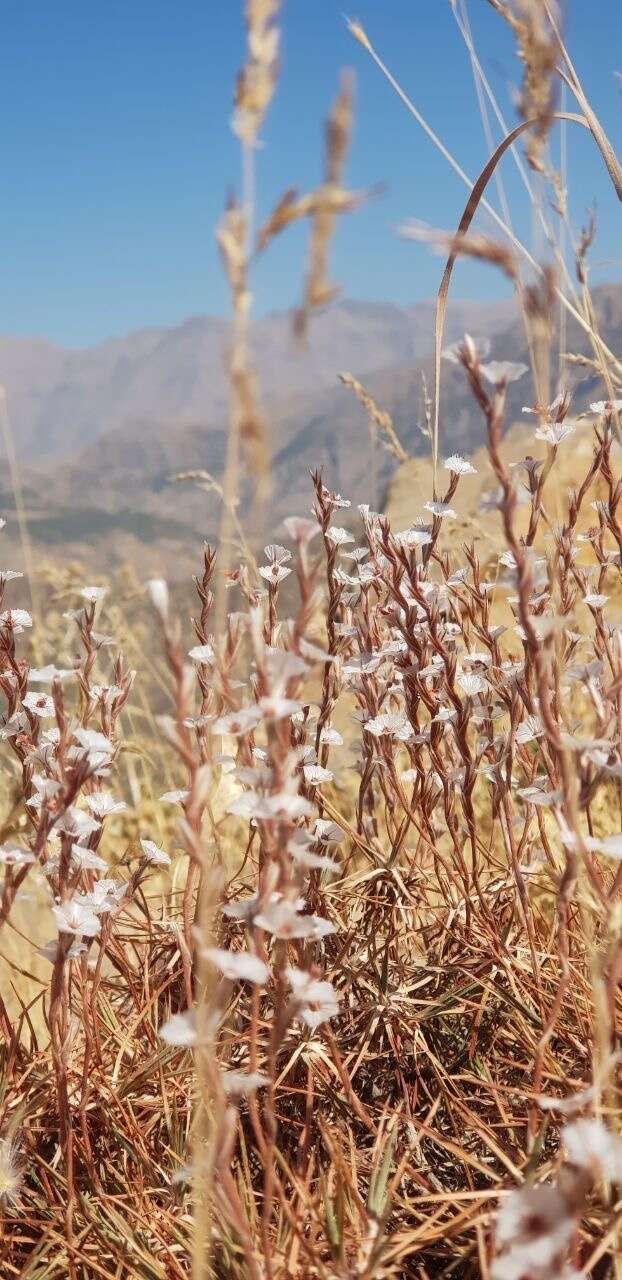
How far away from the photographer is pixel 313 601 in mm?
790

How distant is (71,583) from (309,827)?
2.75 metres

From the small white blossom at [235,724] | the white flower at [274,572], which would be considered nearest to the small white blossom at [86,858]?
the small white blossom at [235,724]

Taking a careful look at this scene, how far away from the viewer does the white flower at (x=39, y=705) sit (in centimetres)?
122

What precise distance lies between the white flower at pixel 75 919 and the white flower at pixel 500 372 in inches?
24.6

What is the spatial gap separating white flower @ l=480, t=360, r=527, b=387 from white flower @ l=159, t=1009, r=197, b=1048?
0.55 metres

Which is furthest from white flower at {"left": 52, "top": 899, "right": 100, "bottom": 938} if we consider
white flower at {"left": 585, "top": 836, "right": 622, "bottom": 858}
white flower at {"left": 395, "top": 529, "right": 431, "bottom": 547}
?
white flower at {"left": 395, "top": 529, "right": 431, "bottom": 547}

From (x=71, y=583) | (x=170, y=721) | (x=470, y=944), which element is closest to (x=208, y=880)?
(x=170, y=721)

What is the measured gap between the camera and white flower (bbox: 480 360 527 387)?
0.78m

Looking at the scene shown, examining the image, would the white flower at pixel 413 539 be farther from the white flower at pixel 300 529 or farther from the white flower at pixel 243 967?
the white flower at pixel 243 967

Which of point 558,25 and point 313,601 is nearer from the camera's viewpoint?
point 313,601

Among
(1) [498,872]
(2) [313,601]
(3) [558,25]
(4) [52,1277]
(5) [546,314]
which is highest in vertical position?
(3) [558,25]

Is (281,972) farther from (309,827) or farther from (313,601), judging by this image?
(309,827)

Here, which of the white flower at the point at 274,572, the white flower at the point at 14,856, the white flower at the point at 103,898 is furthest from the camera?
the white flower at the point at 274,572

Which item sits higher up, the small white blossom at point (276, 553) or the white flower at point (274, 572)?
the small white blossom at point (276, 553)
